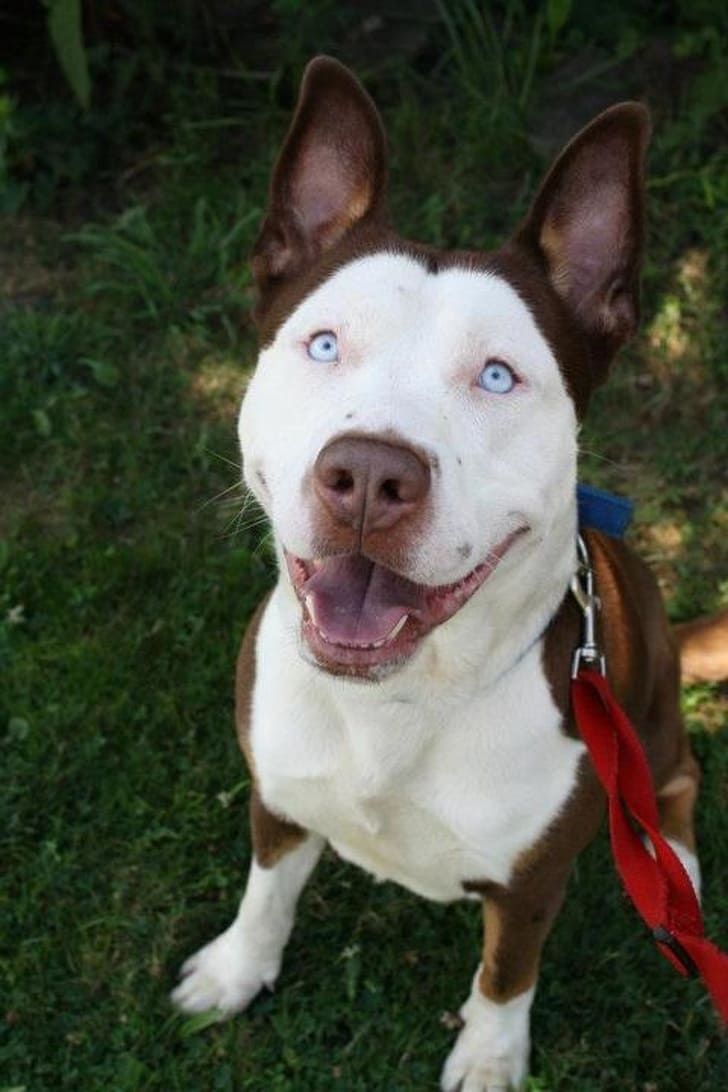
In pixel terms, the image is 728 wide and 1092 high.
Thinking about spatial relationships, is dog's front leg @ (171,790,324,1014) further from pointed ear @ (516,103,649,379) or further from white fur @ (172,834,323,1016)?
pointed ear @ (516,103,649,379)

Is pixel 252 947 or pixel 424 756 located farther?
pixel 252 947

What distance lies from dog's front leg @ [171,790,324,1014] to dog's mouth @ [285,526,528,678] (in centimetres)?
98

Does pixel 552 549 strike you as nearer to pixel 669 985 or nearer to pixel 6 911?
pixel 669 985

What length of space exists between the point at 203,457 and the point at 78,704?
3.31ft

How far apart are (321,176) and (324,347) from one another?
0.47 m

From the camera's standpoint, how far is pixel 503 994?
128 inches

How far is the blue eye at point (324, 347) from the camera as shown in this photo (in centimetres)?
246

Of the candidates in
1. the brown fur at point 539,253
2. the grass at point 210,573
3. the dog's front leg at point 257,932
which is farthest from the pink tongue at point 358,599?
the grass at point 210,573

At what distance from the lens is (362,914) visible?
148 inches

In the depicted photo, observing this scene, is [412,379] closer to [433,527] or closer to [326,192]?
[433,527]


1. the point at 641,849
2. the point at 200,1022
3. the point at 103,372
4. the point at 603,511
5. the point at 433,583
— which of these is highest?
the point at 433,583

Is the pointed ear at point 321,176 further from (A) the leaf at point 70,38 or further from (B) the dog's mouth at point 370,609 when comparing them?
(A) the leaf at point 70,38

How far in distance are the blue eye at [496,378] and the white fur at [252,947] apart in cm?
140

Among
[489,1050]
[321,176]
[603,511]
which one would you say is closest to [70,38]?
[321,176]
